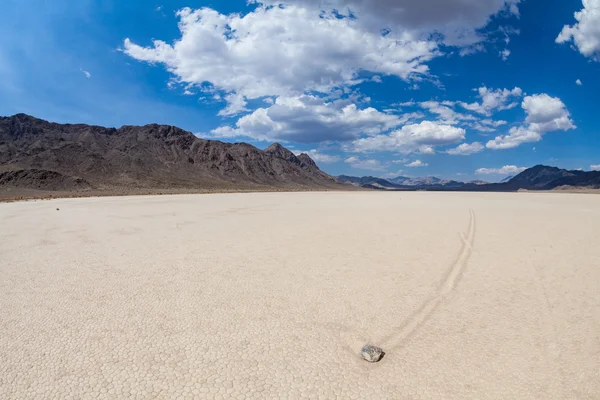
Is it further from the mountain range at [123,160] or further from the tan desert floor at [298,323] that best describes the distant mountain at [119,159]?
the tan desert floor at [298,323]

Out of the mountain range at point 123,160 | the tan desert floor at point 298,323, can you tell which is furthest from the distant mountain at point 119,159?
the tan desert floor at point 298,323

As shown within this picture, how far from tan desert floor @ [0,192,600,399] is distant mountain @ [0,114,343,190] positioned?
90.4 m

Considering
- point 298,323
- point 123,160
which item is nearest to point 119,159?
point 123,160

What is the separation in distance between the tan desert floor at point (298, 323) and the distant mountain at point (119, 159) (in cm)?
9040

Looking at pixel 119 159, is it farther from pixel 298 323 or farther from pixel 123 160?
pixel 298 323

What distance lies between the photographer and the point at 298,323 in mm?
5078

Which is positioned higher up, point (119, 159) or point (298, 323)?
point (119, 159)

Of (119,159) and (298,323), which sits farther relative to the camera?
(119,159)

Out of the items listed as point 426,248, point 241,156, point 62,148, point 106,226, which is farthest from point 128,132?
point 426,248

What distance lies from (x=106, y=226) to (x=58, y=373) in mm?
13407

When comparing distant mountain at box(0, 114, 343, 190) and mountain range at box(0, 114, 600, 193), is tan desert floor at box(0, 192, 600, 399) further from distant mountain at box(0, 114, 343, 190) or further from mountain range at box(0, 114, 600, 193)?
distant mountain at box(0, 114, 343, 190)

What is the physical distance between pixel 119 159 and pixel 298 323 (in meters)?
139

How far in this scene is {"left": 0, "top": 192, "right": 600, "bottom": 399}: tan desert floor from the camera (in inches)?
143

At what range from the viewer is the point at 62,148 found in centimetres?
11988
